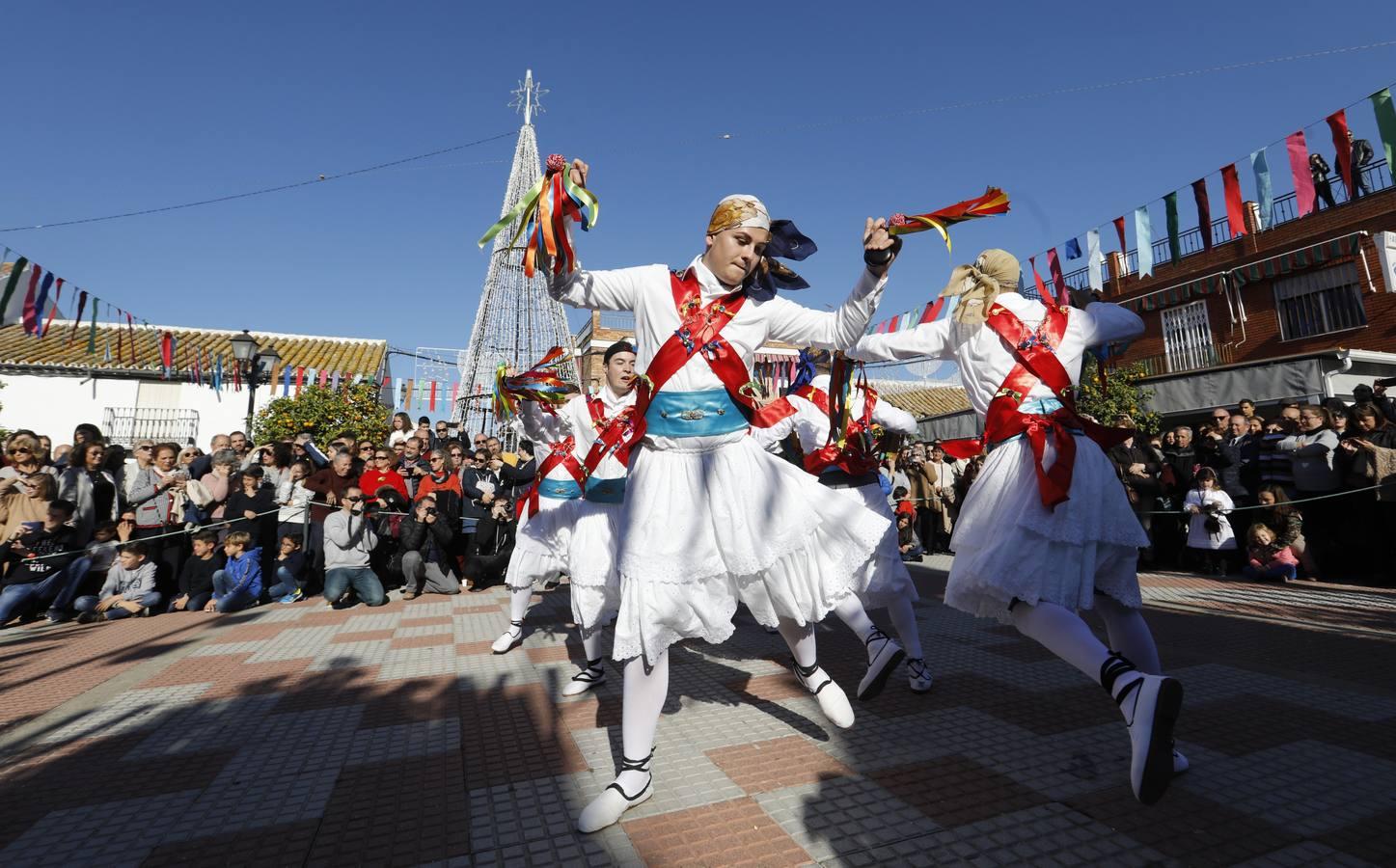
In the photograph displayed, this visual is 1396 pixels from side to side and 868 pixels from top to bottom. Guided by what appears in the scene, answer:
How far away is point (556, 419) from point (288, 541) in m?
5.21

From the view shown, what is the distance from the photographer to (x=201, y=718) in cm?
356

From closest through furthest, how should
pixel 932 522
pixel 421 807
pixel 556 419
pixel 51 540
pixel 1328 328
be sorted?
pixel 421 807 < pixel 556 419 < pixel 51 540 < pixel 932 522 < pixel 1328 328

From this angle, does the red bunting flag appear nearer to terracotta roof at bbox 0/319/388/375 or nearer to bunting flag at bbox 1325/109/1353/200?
bunting flag at bbox 1325/109/1353/200

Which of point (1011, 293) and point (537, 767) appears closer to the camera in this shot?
point (537, 767)

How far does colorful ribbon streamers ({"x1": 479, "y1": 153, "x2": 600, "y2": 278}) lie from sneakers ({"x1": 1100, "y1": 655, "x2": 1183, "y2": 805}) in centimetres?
233

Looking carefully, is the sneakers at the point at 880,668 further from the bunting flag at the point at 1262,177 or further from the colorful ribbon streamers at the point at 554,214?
the bunting flag at the point at 1262,177

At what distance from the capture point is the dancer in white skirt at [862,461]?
3.77 metres

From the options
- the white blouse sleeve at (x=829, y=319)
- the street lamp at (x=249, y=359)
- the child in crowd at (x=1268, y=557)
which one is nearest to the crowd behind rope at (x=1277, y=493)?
the child in crowd at (x=1268, y=557)

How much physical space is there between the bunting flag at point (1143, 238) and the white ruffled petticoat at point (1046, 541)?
11162 millimetres

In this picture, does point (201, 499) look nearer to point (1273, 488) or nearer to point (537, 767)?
point (537, 767)

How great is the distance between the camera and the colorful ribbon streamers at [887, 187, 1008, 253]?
245 centimetres

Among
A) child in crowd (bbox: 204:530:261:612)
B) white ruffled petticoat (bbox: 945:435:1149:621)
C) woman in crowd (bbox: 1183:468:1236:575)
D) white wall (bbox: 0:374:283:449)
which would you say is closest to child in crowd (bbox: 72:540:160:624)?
child in crowd (bbox: 204:530:261:612)

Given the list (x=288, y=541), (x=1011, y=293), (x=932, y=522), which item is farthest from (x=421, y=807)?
(x=932, y=522)

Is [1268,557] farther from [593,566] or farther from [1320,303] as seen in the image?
[1320,303]
